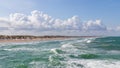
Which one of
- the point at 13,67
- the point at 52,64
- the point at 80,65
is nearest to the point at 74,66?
the point at 80,65

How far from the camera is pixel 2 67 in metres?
20.2

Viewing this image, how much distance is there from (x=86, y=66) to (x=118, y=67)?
2.62 meters

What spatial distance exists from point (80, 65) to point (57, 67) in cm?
218

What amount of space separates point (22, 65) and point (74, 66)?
→ 14.6 ft

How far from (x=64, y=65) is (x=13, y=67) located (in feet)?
14.0

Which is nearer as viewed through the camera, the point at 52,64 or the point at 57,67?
the point at 57,67

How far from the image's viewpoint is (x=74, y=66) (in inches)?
805

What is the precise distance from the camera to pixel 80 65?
20.9m

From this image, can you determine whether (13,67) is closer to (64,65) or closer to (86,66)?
(64,65)

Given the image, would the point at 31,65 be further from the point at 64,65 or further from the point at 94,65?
the point at 94,65

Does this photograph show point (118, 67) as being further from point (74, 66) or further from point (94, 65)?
point (74, 66)

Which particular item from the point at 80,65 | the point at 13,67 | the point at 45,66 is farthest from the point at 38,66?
the point at 80,65

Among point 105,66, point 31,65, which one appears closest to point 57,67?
point 31,65

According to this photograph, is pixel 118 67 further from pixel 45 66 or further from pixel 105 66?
pixel 45 66
